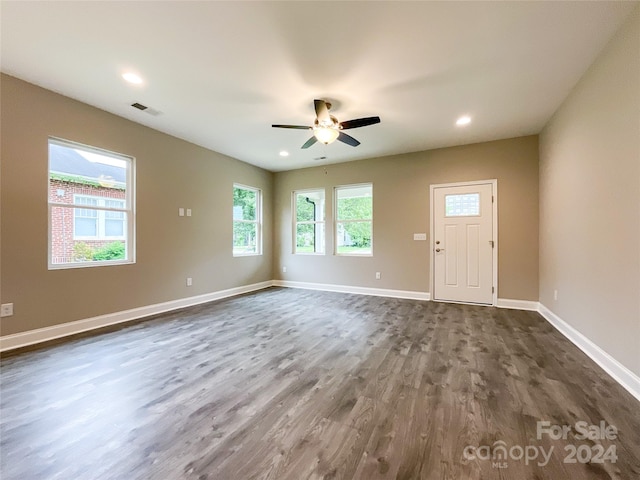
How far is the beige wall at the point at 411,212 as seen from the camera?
173 inches

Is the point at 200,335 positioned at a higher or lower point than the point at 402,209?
lower

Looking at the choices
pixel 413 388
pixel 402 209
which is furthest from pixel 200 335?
pixel 402 209

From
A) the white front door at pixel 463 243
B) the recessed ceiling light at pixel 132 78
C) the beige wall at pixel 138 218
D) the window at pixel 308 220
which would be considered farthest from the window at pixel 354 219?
the recessed ceiling light at pixel 132 78

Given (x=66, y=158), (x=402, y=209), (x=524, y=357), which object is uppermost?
→ (x=66, y=158)

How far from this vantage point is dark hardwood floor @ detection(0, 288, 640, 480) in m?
1.33

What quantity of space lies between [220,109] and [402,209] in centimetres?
355

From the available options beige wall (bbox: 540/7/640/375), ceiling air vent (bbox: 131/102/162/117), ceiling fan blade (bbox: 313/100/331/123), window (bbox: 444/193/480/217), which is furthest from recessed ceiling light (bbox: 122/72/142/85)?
window (bbox: 444/193/480/217)

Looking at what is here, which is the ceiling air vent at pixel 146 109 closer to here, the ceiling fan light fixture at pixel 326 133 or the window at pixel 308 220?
the ceiling fan light fixture at pixel 326 133

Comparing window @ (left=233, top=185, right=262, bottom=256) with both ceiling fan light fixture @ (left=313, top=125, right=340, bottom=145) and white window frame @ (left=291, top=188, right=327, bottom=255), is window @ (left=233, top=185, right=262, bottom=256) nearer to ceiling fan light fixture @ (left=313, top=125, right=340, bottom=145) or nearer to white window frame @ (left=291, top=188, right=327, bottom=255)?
white window frame @ (left=291, top=188, right=327, bottom=255)

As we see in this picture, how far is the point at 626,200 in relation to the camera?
204 cm

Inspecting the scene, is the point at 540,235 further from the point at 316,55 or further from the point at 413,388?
the point at 316,55

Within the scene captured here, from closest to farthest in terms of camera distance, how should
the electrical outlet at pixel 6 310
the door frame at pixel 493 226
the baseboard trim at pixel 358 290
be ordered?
the electrical outlet at pixel 6 310
the door frame at pixel 493 226
the baseboard trim at pixel 358 290

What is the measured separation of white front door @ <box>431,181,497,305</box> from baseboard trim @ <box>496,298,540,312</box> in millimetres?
143

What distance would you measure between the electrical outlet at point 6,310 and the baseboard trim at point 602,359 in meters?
5.40
